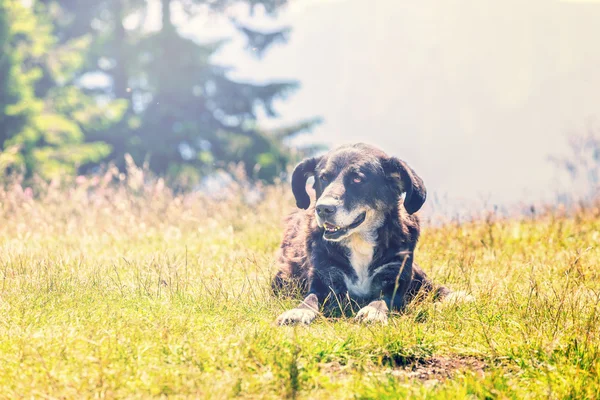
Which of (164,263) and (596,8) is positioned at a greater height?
(596,8)

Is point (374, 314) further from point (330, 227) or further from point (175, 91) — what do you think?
point (175, 91)

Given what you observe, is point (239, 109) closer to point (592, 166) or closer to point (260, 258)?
point (260, 258)

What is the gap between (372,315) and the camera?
4680 millimetres

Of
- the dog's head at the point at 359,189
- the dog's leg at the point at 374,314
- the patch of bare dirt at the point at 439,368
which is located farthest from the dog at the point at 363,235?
the patch of bare dirt at the point at 439,368

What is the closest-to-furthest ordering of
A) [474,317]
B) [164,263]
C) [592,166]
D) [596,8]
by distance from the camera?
[474,317], [164,263], [592,166], [596,8]

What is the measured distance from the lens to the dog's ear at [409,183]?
5.38 metres

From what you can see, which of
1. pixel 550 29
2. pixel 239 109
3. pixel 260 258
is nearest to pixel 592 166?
pixel 239 109

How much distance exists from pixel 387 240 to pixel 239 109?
17.1m

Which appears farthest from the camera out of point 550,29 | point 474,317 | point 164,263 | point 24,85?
point 550,29

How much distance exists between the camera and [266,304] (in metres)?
5.18

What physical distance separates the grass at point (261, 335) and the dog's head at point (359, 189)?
32.8 inches

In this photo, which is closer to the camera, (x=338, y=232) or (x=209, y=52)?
(x=338, y=232)

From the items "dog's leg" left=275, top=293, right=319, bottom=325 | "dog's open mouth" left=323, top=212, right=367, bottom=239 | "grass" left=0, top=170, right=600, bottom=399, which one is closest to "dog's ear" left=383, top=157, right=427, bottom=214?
"dog's open mouth" left=323, top=212, right=367, bottom=239

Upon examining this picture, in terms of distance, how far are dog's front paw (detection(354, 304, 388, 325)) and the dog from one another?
331 mm
